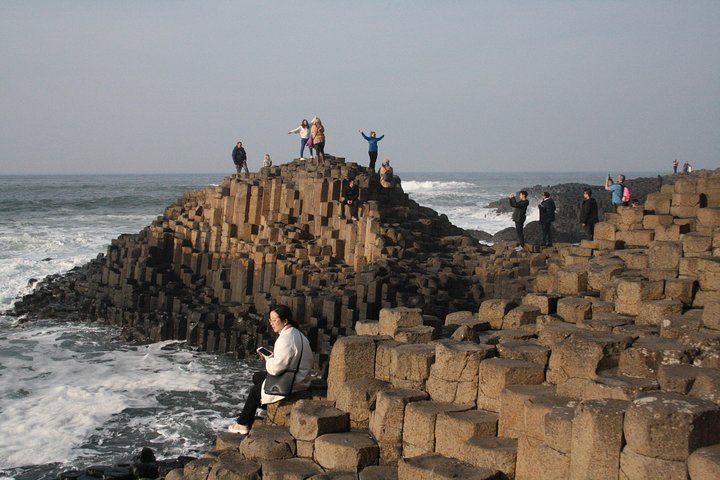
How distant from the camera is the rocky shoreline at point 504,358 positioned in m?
Result: 7.01

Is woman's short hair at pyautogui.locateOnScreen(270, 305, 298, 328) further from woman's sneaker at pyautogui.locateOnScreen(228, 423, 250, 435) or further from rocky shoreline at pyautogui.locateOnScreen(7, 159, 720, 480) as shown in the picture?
woman's sneaker at pyautogui.locateOnScreen(228, 423, 250, 435)

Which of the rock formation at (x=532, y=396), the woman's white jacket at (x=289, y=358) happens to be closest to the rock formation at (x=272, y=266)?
the rock formation at (x=532, y=396)

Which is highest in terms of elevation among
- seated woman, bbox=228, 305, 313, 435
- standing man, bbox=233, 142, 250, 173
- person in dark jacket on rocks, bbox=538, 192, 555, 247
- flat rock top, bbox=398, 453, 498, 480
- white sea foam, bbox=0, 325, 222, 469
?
standing man, bbox=233, 142, 250, 173

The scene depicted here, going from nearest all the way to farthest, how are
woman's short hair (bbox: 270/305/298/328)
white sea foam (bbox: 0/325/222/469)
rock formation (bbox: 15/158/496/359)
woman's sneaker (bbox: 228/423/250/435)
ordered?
woman's short hair (bbox: 270/305/298/328) → woman's sneaker (bbox: 228/423/250/435) → white sea foam (bbox: 0/325/222/469) → rock formation (bbox: 15/158/496/359)

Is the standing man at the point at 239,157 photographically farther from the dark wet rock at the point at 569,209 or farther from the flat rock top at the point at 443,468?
the flat rock top at the point at 443,468

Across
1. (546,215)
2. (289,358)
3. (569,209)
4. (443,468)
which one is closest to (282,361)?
(289,358)

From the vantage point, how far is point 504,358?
350 inches

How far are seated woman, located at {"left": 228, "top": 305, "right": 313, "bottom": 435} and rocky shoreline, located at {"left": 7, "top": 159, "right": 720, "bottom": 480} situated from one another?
9.2 inches

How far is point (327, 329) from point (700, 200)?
26.9ft

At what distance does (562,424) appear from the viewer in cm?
Result: 729

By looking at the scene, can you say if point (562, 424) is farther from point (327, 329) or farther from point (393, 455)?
point (327, 329)

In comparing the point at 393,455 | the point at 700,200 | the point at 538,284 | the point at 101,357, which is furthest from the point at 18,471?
the point at 700,200

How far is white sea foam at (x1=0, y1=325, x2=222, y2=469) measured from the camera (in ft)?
41.0

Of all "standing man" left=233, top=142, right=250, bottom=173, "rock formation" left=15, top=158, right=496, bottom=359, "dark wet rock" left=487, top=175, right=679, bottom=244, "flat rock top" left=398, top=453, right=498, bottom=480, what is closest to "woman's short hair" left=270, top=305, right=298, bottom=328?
"flat rock top" left=398, top=453, right=498, bottom=480
